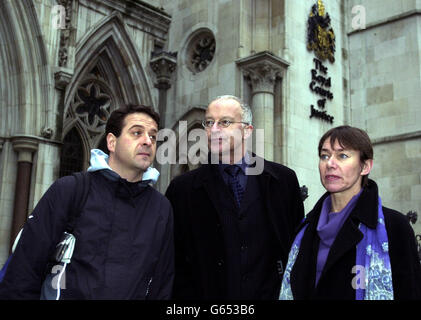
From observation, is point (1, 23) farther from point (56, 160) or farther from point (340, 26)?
point (340, 26)

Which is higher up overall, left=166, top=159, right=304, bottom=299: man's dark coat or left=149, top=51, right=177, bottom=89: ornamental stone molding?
left=149, top=51, right=177, bottom=89: ornamental stone molding

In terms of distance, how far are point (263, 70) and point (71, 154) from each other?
16.2ft

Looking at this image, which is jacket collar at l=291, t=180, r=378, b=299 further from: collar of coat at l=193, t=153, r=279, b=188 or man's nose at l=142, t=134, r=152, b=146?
man's nose at l=142, t=134, r=152, b=146

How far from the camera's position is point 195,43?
1147 centimetres

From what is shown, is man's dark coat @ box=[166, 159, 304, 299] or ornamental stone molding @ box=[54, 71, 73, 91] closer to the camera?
man's dark coat @ box=[166, 159, 304, 299]

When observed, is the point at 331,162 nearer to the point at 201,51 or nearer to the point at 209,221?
the point at 209,221

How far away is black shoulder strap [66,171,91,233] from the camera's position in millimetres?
2193

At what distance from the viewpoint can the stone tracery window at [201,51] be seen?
433 inches

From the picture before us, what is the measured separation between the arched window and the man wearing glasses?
25.8 ft

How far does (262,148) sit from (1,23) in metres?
5.95

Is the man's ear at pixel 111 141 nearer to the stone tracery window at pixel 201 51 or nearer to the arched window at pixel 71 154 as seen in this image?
the arched window at pixel 71 154

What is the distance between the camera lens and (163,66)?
11.5m

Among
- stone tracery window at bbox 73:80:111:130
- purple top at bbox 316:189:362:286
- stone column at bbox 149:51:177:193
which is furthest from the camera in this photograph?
stone column at bbox 149:51:177:193

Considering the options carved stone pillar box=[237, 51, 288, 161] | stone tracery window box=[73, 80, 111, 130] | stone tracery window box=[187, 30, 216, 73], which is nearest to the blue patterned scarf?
carved stone pillar box=[237, 51, 288, 161]
